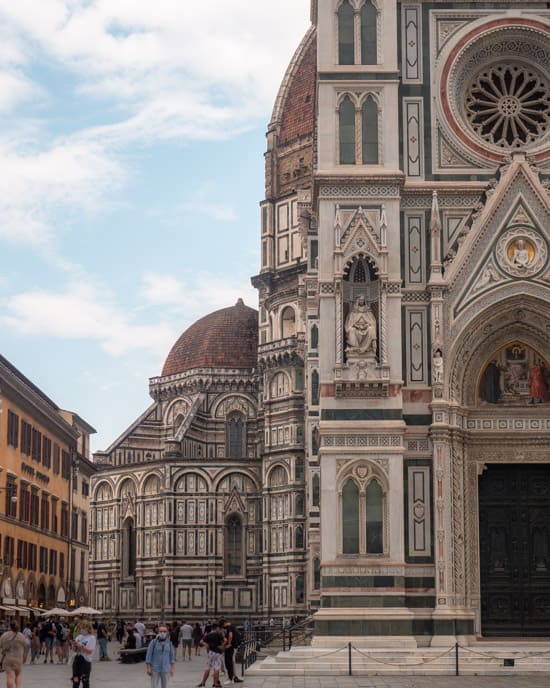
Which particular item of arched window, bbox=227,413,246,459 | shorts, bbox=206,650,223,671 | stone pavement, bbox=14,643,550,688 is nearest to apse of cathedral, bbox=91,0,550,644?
stone pavement, bbox=14,643,550,688

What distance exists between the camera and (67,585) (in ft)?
238

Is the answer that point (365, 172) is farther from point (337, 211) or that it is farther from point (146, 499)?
point (146, 499)

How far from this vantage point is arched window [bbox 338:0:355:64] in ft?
122

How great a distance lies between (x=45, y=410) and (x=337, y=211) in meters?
31.1

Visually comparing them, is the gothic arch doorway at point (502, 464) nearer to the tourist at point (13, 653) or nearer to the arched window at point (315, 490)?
the tourist at point (13, 653)

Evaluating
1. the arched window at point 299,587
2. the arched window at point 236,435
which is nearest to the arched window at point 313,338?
the arched window at point 299,587

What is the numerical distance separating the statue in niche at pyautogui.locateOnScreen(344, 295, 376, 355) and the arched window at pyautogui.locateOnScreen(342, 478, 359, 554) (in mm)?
3472

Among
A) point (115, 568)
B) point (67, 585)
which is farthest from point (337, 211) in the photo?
point (115, 568)

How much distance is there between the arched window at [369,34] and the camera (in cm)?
3709

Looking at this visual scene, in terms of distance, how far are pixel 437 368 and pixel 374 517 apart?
14.0ft

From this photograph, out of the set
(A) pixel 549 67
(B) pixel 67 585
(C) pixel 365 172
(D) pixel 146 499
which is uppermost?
(A) pixel 549 67

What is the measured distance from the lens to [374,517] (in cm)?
3447

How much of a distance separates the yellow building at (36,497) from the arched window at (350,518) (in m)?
19.6

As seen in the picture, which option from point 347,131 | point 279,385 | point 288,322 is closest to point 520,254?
point 347,131
